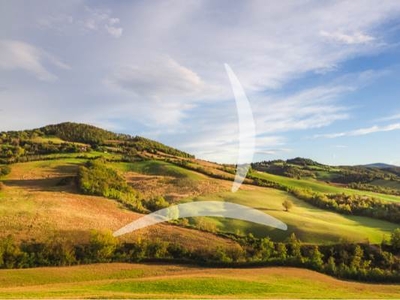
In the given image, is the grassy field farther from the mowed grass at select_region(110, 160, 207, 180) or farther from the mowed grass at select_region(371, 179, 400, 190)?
the mowed grass at select_region(371, 179, 400, 190)

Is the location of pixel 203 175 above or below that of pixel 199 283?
above

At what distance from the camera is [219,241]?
5600 cm

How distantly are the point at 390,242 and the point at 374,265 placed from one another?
7543 mm

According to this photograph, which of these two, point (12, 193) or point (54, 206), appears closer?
point (54, 206)

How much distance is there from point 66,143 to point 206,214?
76.5 meters

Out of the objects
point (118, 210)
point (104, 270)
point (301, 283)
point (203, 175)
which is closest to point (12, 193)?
point (118, 210)

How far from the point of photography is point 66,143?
13150 cm

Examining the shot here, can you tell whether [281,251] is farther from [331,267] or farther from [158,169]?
[158,169]

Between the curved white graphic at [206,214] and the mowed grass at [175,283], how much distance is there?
13026mm

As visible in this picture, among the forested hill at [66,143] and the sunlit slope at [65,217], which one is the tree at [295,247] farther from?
the forested hill at [66,143]

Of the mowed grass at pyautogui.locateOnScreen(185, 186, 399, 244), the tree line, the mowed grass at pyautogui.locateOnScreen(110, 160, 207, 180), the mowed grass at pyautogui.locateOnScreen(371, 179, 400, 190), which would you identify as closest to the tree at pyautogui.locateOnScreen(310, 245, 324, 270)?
the tree line

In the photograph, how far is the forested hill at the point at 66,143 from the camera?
116562 millimetres

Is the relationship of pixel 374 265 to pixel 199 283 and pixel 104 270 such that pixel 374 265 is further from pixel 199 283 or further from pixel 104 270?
pixel 104 270

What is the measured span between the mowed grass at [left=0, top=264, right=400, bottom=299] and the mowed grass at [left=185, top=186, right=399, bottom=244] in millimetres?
13087
